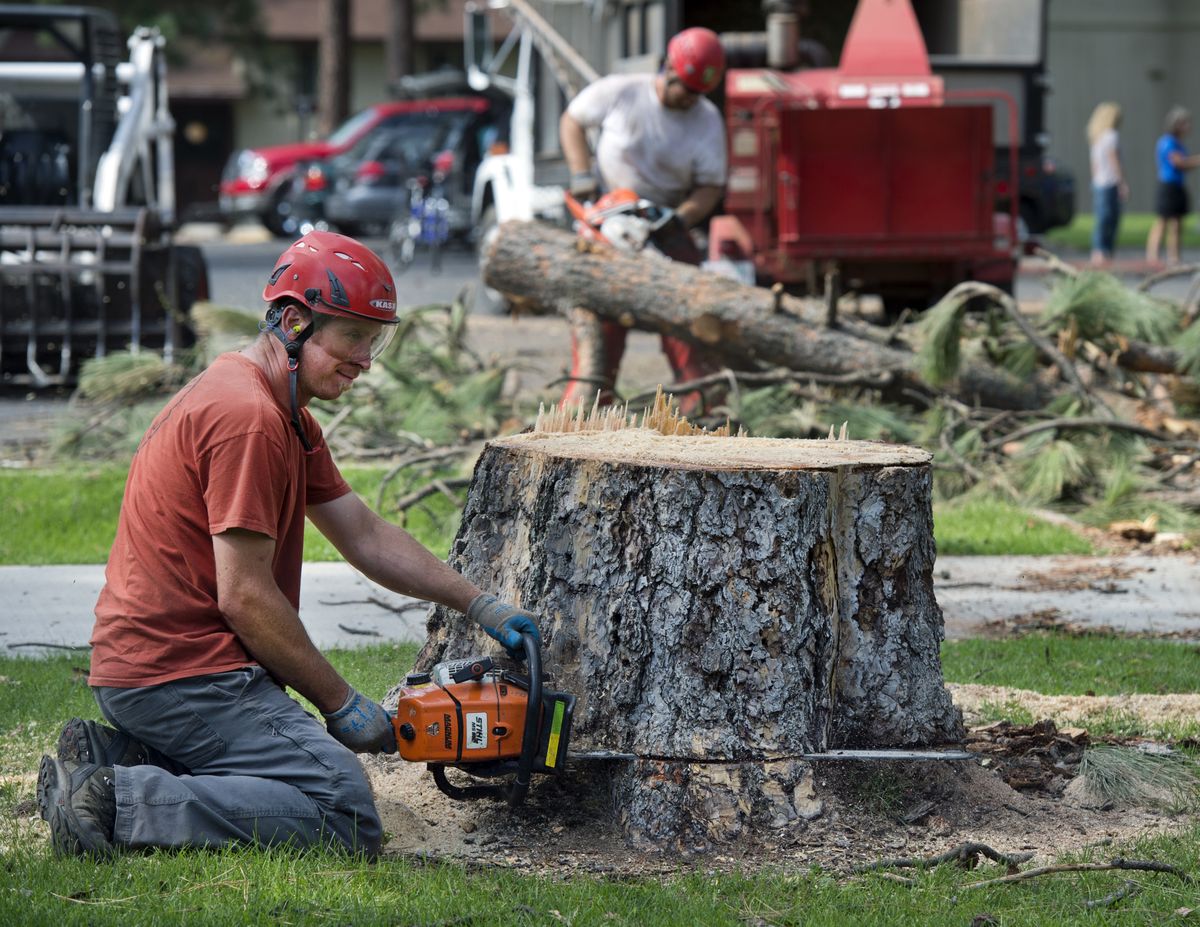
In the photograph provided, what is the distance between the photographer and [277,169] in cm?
2559

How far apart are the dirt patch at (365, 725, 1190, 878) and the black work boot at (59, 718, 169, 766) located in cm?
58

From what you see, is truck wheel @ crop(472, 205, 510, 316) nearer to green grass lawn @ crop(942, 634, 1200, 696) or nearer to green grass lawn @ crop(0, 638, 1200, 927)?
green grass lawn @ crop(942, 634, 1200, 696)

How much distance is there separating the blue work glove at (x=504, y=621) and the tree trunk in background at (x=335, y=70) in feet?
91.7

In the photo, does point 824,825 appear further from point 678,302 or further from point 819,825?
point 678,302

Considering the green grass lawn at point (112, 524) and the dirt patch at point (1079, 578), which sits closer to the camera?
the dirt patch at point (1079, 578)

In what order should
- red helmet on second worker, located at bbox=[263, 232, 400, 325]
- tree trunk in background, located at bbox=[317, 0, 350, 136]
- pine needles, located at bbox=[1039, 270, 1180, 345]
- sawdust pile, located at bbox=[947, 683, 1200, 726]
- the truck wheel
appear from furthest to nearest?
tree trunk in background, located at bbox=[317, 0, 350, 136] < the truck wheel < pine needles, located at bbox=[1039, 270, 1180, 345] < sawdust pile, located at bbox=[947, 683, 1200, 726] < red helmet on second worker, located at bbox=[263, 232, 400, 325]

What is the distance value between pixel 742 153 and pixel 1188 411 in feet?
10.3

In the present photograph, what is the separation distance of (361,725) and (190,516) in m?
0.58

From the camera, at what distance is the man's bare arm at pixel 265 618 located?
3.29 m

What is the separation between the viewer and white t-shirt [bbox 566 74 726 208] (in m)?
8.26

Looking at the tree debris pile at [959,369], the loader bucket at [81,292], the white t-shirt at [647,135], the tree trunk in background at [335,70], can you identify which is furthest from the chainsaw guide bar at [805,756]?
the tree trunk in background at [335,70]

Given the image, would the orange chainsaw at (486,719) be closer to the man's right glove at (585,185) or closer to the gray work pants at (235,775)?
the gray work pants at (235,775)

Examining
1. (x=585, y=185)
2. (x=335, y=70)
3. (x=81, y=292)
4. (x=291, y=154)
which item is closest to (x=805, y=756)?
(x=585, y=185)

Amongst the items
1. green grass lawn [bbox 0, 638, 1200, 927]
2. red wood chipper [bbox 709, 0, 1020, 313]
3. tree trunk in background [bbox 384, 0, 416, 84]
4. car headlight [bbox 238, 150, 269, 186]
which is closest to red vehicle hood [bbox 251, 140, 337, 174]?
car headlight [bbox 238, 150, 269, 186]
